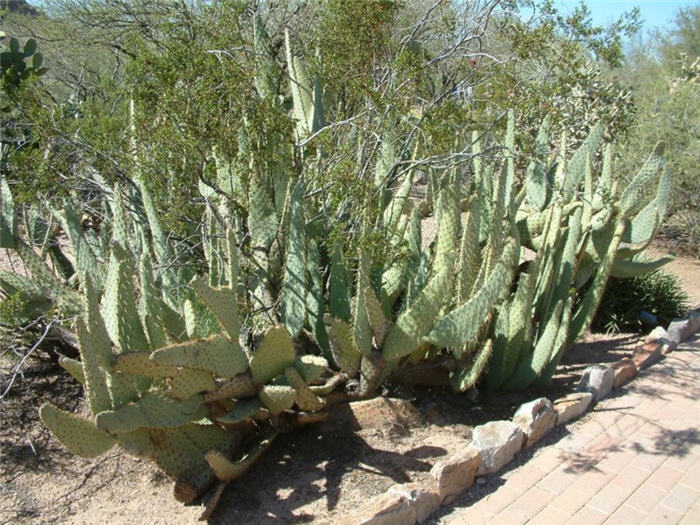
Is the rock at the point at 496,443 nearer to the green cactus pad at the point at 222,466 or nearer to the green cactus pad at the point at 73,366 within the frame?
the green cactus pad at the point at 222,466

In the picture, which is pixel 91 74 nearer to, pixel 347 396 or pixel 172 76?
pixel 172 76

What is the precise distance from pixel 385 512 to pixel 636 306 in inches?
161

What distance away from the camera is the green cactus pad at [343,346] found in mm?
4008

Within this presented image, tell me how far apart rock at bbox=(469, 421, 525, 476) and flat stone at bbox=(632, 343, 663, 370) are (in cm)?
181

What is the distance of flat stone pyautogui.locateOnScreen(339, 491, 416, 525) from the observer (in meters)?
3.10

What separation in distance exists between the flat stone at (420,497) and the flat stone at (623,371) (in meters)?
2.08

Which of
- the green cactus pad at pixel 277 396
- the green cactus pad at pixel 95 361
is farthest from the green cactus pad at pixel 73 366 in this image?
the green cactus pad at pixel 277 396

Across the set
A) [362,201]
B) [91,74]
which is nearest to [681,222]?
[362,201]

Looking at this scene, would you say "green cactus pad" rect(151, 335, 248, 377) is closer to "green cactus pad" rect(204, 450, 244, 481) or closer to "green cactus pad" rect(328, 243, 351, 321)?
"green cactus pad" rect(204, 450, 244, 481)

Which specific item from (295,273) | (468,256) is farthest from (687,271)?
(295,273)

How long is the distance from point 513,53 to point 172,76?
2.82m

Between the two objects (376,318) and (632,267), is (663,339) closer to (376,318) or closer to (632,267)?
(632,267)

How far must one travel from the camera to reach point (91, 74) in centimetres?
1279

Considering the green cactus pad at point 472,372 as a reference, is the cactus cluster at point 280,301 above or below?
above
